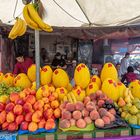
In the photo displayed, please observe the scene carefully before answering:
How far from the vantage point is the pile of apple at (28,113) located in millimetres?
2168

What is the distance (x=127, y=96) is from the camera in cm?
254

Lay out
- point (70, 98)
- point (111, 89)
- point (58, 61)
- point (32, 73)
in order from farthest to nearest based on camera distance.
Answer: point (58, 61), point (32, 73), point (111, 89), point (70, 98)

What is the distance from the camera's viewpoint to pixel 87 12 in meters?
4.20

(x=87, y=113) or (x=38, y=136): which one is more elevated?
(x=87, y=113)

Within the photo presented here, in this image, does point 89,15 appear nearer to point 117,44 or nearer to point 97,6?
point 97,6

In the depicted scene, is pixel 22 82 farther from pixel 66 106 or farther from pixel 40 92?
pixel 66 106

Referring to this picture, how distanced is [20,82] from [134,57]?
6025mm

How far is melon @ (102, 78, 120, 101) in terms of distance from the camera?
256cm

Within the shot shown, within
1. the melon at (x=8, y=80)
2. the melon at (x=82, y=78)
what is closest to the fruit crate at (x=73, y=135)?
the melon at (x=82, y=78)

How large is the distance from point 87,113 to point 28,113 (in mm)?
500

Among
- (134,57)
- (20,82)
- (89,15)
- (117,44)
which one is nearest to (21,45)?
(117,44)

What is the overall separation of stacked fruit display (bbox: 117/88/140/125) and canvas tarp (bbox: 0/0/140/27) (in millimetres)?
1605

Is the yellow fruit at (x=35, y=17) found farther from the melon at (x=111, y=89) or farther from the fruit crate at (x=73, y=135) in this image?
the fruit crate at (x=73, y=135)

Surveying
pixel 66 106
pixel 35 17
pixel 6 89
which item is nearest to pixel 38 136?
pixel 66 106
